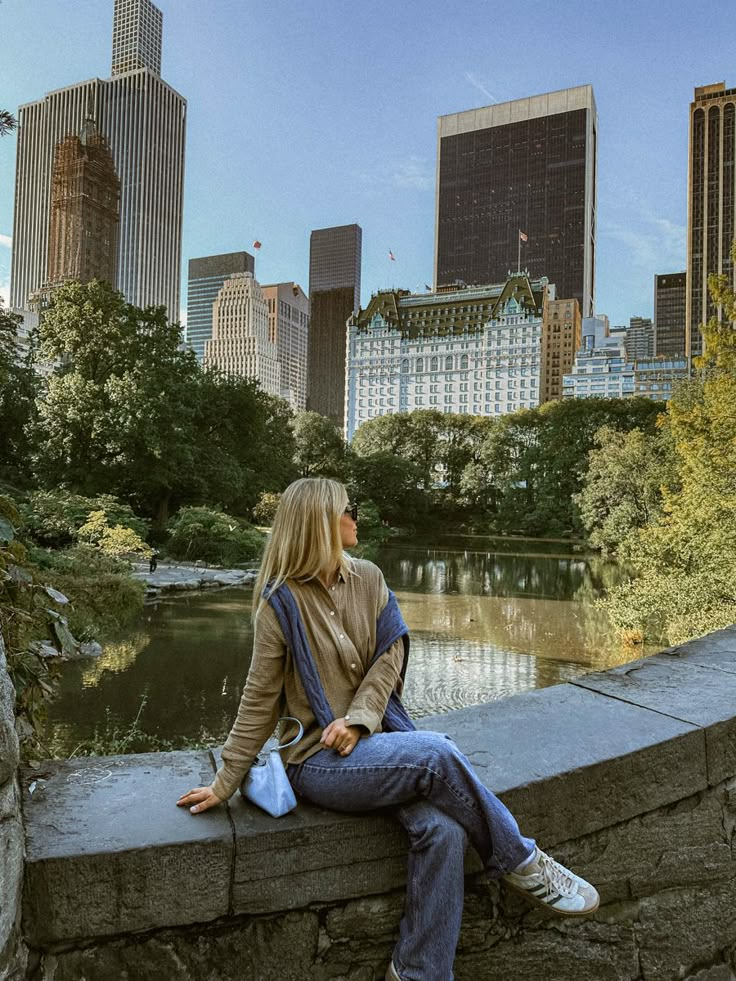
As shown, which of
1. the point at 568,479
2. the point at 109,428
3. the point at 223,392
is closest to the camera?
the point at 109,428

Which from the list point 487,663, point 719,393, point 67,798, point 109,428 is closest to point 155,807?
point 67,798

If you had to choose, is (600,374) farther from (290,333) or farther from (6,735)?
(6,735)

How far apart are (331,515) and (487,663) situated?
10.3m

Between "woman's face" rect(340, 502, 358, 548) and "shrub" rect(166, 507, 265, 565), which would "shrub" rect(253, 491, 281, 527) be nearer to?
"shrub" rect(166, 507, 265, 565)

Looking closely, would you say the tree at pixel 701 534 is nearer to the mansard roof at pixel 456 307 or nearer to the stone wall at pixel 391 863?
the stone wall at pixel 391 863

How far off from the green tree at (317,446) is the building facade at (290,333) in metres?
103

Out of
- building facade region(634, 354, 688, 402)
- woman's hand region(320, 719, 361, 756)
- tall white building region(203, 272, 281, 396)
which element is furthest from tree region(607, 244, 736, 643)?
tall white building region(203, 272, 281, 396)

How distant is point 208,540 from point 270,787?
2159 centimetres

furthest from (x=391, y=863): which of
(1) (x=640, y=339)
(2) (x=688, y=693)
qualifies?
(1) (x=640, y=339)

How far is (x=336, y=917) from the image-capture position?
1.58 meters

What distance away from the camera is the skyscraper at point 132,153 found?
293 ft

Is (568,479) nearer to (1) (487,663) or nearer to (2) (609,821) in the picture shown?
(1) (487,663)

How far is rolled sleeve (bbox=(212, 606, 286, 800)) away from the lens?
1.65 metres

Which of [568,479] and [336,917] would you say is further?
[568,479]
